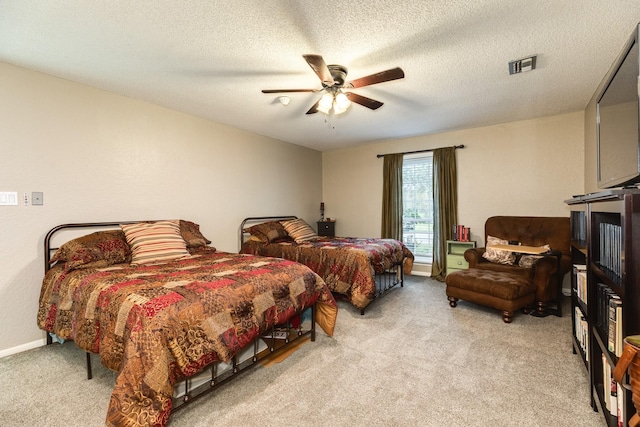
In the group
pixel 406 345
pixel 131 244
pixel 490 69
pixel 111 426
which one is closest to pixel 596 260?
pixel 406 345

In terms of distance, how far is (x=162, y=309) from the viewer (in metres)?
1.52

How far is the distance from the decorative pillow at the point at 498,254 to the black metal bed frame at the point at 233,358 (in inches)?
101

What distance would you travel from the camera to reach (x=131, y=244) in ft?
8.88

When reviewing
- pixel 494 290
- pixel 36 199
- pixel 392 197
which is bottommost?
pixel 494 290

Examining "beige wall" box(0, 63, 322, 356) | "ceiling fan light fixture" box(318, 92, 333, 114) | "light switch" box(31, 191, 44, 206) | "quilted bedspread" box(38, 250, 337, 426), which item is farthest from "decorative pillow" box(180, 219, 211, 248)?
"ceiling fan light fixture" box(318, 92, 333, 114)

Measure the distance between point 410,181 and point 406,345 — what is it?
3.30 metres

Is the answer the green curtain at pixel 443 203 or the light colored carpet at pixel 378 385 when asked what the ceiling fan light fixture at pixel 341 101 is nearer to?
the light colored carpet at pixel 378 385

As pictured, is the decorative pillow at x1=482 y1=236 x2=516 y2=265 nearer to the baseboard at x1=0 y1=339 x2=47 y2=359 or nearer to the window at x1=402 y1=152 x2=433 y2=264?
the window at x1=402 y1=152 x2=433 y2=264

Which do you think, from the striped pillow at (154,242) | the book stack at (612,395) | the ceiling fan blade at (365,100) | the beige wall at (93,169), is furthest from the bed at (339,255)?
the book stack at (612,395)

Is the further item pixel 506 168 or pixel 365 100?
pixel 506 168

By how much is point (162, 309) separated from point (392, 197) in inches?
170

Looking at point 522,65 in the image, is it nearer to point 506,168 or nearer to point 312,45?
point 312,45

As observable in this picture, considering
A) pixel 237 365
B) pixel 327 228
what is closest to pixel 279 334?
pixel 237 365

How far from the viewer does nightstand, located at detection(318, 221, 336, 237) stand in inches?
221
